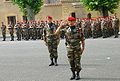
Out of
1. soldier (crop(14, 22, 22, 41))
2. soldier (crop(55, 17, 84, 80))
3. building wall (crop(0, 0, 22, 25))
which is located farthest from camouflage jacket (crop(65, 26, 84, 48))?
building wall (crop(0, 0, 22, 25))

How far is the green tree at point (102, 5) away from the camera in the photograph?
47.4 m

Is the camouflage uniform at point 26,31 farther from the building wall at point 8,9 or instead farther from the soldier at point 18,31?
the building wall at point 8,9

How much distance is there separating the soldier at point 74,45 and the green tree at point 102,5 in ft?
108

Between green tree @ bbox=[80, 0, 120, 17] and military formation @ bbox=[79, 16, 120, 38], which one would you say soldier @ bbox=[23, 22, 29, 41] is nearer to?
military formation @ bbox=[79, 16, 120, 38]

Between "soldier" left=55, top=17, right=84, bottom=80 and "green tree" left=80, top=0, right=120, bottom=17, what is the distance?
33012mm

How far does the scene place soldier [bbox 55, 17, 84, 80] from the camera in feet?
46.9

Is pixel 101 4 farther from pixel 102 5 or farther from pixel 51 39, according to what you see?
pixel 51 39

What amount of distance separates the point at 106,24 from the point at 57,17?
1812 centimetres

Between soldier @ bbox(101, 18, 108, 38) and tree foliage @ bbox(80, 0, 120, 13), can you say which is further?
tree foliage @ bbox(80, 0, 120, 13)

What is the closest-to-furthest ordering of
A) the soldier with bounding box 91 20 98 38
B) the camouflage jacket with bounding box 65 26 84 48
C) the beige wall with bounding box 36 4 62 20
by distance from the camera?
the camouflage jacket with bounding box 65 26 84 48 < the soldier with bounding box 91 20 98 38 < the beige wall with bounding box 36 4 62 20

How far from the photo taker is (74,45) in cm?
1444

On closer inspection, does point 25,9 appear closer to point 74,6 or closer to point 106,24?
point 74,6

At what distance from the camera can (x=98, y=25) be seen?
1501 inches

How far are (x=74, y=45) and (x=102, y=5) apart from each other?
33359mm
